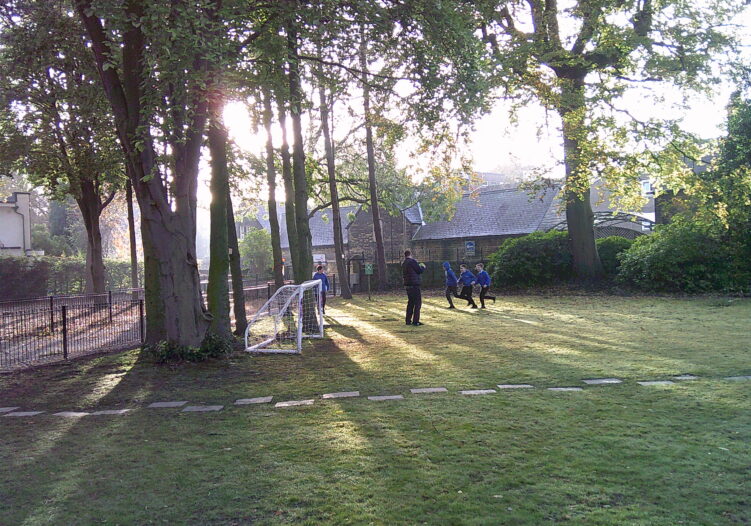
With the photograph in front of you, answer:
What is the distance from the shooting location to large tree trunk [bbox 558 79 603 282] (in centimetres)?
2055

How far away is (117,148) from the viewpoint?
54.8 ft

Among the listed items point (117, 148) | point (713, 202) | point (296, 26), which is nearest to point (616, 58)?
point (713, 202)

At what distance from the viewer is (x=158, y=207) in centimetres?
1029

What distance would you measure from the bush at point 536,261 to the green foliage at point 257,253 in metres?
24.2

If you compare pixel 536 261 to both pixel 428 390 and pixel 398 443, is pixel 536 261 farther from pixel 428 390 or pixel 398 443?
pixel 398 443

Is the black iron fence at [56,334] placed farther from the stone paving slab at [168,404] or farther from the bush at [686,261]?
the bush at [686,261]

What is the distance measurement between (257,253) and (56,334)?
111 feet

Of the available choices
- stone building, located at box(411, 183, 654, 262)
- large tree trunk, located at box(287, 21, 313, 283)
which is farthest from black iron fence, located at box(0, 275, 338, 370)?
stone building, located at box(411, 183, 654, 262)

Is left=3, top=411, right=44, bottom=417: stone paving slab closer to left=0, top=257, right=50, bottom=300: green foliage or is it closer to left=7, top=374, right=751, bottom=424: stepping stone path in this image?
left=7, top=374, right=751, bottom=424: stepping stone path

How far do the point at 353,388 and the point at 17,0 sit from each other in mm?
11337

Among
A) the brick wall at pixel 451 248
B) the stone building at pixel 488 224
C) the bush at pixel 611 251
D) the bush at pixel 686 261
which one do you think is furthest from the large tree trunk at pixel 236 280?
the brick wall at pixel 451 248

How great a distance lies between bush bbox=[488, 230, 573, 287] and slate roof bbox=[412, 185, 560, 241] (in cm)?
1086

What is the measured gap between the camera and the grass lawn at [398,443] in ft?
12.8

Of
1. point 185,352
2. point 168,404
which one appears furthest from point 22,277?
point 168,404
